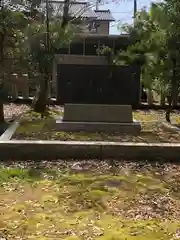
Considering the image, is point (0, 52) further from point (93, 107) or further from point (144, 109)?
point (144, 109)

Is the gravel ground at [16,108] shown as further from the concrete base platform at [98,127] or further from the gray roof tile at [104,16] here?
the gray roof tile at [104,16]

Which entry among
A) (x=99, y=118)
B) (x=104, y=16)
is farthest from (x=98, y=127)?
(x=104, y=16)

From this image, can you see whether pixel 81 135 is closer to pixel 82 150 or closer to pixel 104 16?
pixel 82 150

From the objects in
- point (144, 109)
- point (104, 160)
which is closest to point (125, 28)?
point (144, 109)

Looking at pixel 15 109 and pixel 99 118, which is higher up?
pixel 99 118

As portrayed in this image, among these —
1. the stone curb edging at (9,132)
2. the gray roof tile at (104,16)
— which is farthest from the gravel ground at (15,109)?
the gray roof tile at (104,16)

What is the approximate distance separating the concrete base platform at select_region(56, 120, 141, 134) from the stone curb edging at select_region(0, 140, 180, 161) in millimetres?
1306

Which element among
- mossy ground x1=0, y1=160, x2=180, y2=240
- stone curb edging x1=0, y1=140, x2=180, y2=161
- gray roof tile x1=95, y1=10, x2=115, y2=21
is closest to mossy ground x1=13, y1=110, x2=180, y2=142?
stone curb edging x1=0, y1=140, x2=180, y2=161

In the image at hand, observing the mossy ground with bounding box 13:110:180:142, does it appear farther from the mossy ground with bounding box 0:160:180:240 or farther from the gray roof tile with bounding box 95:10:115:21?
the gray roof tile with bounding box 95:10:115:21

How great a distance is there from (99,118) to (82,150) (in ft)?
5.46

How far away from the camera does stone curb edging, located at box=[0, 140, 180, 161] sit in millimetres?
5445

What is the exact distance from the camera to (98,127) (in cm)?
692

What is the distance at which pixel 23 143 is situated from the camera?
18.0ft

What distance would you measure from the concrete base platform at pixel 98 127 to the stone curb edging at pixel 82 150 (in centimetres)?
131
